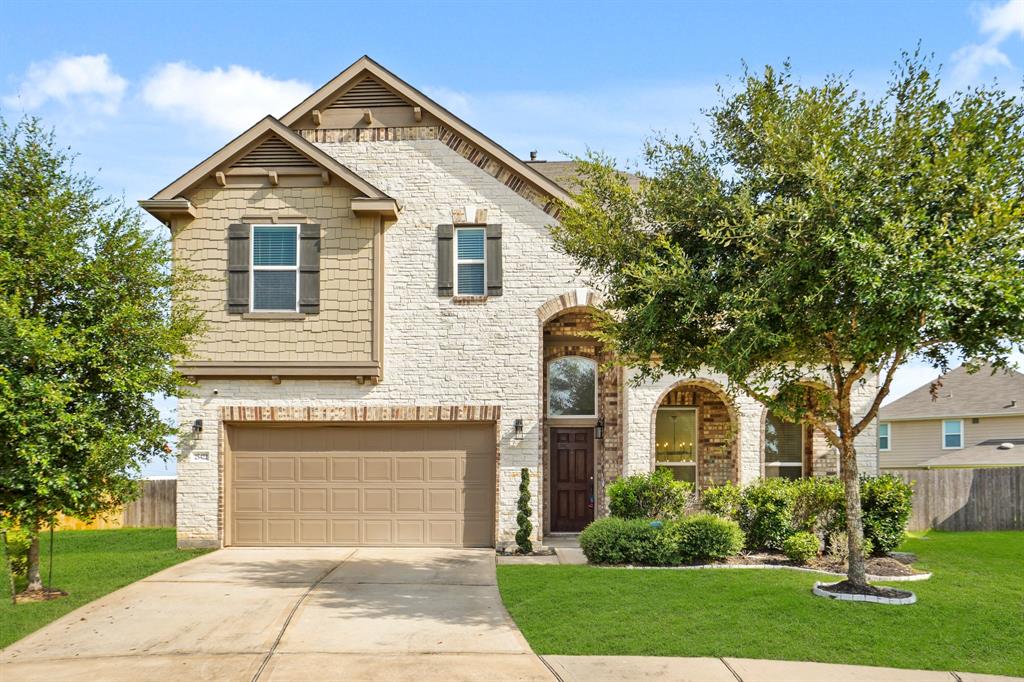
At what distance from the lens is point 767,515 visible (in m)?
13.9

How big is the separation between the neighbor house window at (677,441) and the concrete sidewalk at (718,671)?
8.86m

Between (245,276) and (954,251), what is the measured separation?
1161 cm

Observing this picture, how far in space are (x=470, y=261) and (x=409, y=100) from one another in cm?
333

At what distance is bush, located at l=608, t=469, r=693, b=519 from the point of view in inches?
580

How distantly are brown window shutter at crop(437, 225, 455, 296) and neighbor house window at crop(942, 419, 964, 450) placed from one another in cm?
2303

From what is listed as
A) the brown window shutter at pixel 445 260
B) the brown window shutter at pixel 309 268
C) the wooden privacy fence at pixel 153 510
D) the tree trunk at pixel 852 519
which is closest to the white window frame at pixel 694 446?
the brown window shutter at pixel 445 260

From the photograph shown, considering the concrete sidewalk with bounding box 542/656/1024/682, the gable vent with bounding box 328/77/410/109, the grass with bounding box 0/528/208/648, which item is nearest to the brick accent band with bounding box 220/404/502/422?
the grass with bounding box 0/528/208/648

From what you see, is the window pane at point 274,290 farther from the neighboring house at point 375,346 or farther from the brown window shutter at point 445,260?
the brown window shutter at point 445,260

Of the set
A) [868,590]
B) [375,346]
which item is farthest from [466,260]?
[868,590]

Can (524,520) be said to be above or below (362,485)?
below

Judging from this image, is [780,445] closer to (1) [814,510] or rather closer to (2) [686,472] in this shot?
(2) [686,472]

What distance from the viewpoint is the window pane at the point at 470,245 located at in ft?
53.5

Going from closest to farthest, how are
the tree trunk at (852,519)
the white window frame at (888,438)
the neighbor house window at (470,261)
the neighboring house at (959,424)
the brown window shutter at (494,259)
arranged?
the tree trunk at (852,519) → the brown window shutter at (494,259) → the neighbor house window at (470,261) → the neighboring house at (959,424) → the white window frame at (888,438)

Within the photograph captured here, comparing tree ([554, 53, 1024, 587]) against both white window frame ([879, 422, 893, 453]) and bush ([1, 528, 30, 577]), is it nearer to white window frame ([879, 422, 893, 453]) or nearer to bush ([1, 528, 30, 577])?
bush ([1, 528, 30, 577])
